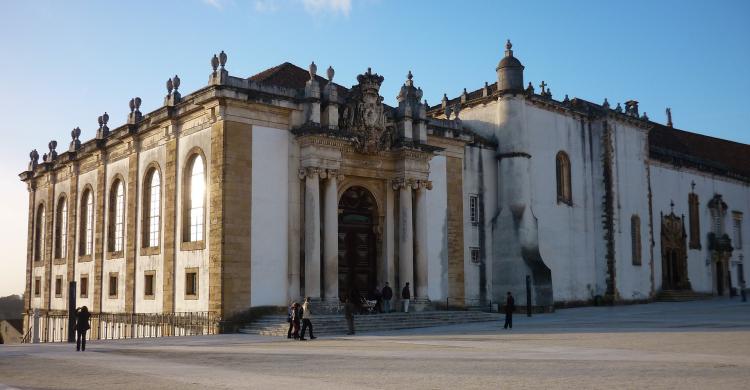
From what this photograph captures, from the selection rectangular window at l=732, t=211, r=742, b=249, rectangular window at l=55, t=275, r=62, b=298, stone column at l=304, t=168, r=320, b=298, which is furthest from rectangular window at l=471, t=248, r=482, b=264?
rectangular window at l=732, t=211, r=742, b=249

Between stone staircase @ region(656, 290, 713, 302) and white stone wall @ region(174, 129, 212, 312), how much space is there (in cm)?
2986

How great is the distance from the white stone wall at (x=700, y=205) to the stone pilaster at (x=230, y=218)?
29.2 meters

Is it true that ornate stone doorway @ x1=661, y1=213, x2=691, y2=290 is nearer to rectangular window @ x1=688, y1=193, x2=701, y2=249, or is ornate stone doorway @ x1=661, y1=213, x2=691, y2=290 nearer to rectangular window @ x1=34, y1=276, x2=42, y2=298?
rectangular window @ x1=688, y1=193, x2=701, y2=249

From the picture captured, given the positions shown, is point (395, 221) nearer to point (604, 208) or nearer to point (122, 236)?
point (122, 236)

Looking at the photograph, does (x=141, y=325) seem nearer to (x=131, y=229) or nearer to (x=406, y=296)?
A: (x=131, y=229)

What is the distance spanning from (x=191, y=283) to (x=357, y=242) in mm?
7280

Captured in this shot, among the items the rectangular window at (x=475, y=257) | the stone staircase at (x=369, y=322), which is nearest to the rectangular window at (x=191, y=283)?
the stone staircase at (x=369, y=322)

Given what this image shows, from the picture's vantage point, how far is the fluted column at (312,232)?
29.3m

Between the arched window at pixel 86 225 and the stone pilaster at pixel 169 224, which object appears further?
the arched window at pixel 86 225

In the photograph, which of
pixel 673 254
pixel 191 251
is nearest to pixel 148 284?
pixel 191 251

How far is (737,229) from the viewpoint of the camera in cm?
5875

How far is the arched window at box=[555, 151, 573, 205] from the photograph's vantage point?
4194 centimetres

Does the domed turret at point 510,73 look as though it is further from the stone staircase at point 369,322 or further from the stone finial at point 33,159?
the stone finial at point 33,159

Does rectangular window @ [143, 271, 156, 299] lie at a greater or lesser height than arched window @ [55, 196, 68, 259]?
lesser
